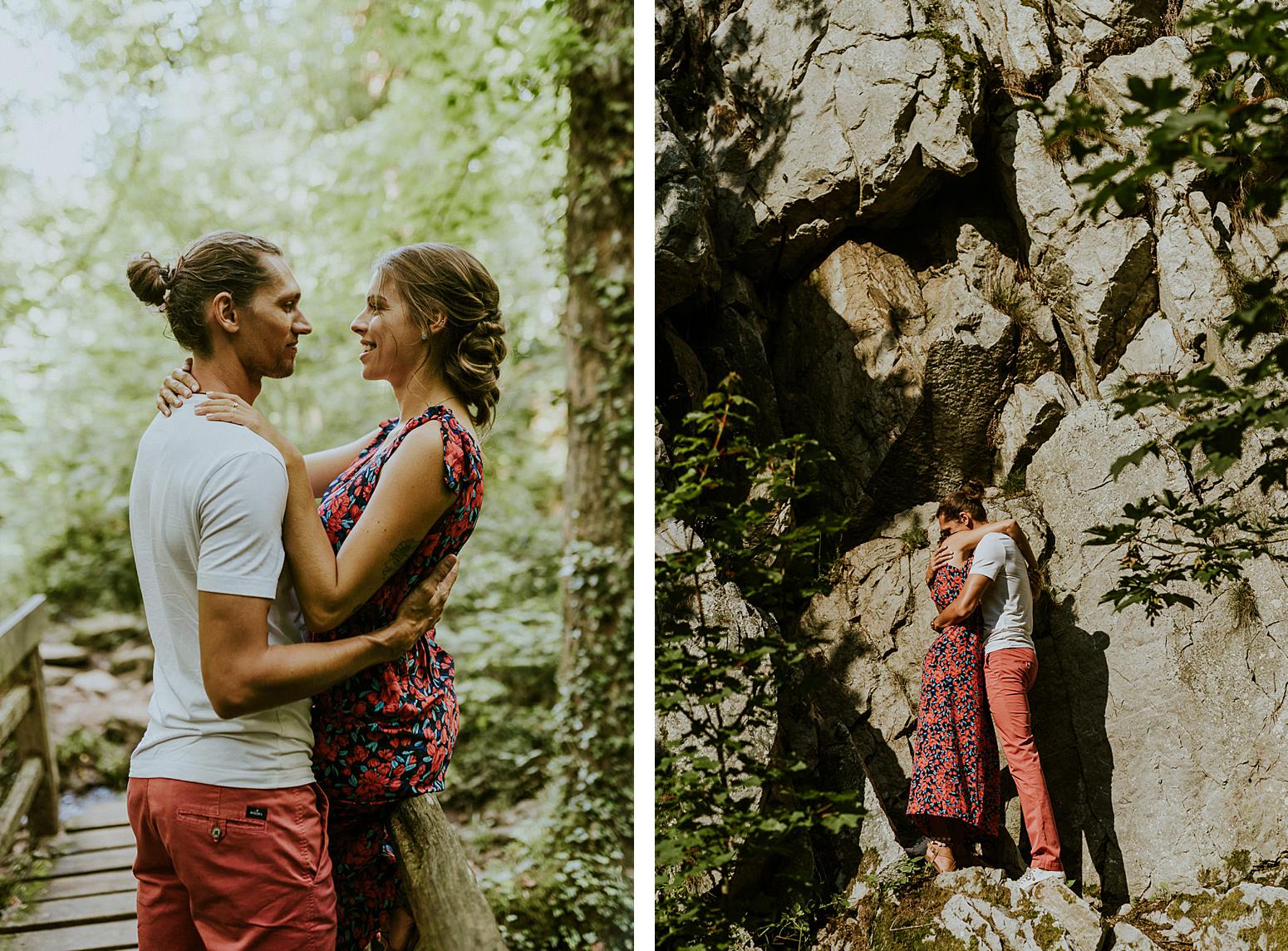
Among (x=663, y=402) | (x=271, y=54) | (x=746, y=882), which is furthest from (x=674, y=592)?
(x=271, y=54)

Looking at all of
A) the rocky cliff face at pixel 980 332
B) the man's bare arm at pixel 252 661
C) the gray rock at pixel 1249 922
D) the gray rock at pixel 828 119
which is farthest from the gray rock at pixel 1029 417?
the man's bare arm at pixel 252 661

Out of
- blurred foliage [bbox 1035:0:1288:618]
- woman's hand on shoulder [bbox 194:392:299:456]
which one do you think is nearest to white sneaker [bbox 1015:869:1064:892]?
blurred foliage [bbox 1035:0:1288:618]

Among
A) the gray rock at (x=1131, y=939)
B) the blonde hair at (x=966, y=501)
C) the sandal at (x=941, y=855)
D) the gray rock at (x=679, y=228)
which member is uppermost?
the gray rock at (x=679, y=228)

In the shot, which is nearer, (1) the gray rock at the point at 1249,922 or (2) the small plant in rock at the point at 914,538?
(1) the gray rock at the point at 1249,922

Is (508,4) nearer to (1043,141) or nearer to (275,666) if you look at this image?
(1043,141)

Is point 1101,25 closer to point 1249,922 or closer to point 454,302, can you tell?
point 454,302

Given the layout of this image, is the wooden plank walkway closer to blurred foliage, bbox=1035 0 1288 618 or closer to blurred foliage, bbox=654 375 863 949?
blurred foliage, bbox=654 375 863 949

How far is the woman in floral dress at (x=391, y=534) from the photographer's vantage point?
1311 millimetres

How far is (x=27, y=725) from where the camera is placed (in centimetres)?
418

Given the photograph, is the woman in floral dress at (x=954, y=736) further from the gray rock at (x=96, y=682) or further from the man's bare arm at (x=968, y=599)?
the gray rock at (x=96, y=682)

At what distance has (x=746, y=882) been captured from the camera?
9.08 feet

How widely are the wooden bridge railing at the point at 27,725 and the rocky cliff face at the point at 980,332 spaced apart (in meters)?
2.64

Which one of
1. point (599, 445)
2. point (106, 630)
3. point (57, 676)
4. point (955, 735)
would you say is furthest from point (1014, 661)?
point (106, 630)

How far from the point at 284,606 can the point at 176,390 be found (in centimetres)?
33
